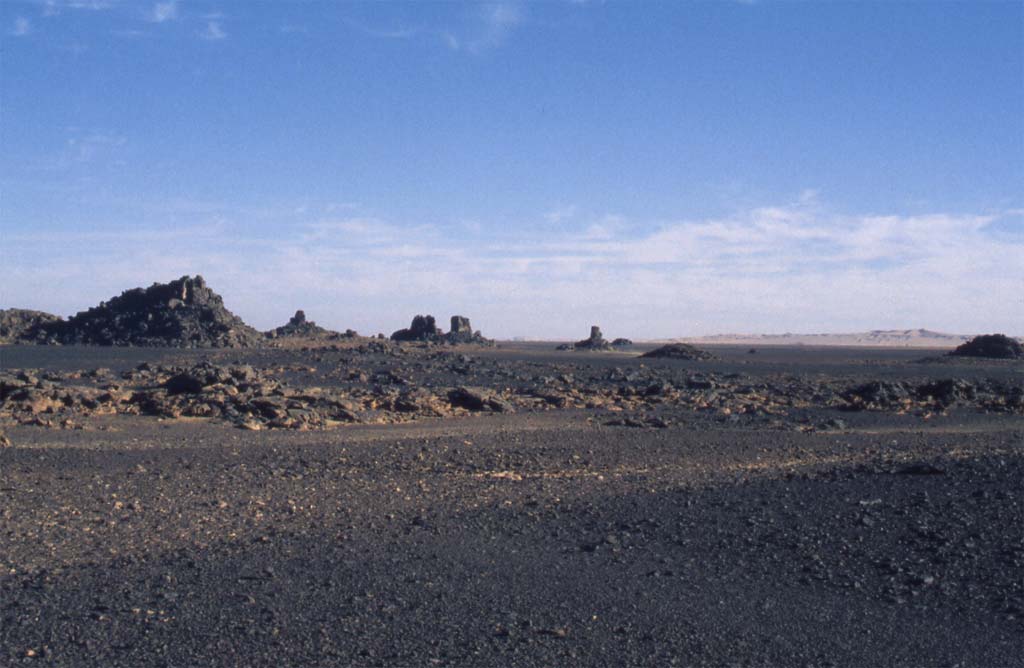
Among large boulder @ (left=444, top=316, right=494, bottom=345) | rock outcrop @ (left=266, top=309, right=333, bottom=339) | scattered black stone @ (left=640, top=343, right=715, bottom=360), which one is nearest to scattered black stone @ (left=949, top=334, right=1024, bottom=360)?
scattered black stone @ (left=640, top=343, right=715, bottom=360)

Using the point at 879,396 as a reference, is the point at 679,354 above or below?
above

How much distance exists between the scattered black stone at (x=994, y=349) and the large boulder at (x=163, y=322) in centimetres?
4839

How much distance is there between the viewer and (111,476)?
1386 cm

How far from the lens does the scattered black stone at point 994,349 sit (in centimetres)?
6469

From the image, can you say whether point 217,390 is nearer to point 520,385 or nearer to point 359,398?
point 359,398

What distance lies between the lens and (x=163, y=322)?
54000 millimetres

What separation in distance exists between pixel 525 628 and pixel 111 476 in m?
9.24

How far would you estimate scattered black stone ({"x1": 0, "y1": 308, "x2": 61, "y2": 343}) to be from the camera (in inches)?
2189

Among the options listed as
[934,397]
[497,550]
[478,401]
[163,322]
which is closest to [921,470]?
[497,550]

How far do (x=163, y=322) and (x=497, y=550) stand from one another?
49307mm

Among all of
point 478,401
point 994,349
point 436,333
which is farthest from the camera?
point 436,333

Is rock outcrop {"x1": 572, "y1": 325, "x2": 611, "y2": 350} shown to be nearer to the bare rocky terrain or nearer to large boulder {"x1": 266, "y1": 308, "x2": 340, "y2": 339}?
large boulder {"x1": 266, "y1": 308, "x2": 340, "y2": 339}

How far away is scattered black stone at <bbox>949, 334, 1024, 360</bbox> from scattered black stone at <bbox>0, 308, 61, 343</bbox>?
198 feet

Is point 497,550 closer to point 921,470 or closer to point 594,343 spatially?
point 921,470
